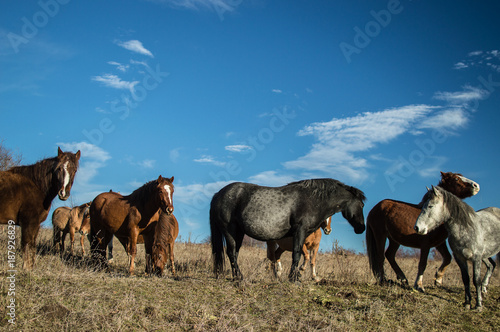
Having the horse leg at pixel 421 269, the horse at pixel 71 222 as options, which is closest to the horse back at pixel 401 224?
the horse leg at pixel 421 269

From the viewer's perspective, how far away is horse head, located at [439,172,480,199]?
414 inches

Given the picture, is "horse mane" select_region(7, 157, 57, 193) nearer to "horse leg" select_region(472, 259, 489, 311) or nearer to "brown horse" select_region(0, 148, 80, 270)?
"brown horse" select_region(0, 148, 80, 270)

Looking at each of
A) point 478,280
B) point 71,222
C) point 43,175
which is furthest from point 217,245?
point 71,222

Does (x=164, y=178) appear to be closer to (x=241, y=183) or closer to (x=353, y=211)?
(x=241, y=183)

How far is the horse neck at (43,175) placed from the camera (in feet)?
31.3

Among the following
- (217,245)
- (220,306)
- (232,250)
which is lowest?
(220,306)

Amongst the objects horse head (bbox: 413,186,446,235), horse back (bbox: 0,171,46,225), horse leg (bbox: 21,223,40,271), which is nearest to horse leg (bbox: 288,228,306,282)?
horse head (bbox: 413,186,446,235)

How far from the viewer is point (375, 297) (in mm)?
8461

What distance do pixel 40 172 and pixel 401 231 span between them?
28.9 ft

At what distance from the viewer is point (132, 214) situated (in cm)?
1088

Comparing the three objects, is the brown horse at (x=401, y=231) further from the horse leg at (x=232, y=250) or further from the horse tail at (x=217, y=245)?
the horse tail at (x=217, y=245)

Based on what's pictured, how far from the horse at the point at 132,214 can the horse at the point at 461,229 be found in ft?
19.6

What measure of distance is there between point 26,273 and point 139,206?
11.6 feet

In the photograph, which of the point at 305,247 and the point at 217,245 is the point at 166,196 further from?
the point at 305,247
